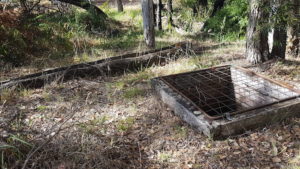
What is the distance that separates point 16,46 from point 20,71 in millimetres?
772

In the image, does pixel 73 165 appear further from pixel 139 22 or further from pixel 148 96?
pixel 139 22

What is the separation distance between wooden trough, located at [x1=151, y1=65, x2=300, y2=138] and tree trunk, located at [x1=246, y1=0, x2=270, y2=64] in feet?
2.18

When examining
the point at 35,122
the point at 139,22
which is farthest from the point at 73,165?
the point at 139,22

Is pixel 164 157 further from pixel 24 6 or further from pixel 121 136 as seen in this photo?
pixel 24 6

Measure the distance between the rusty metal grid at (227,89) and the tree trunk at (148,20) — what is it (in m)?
2.40

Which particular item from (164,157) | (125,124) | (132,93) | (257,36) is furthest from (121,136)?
(257,36)

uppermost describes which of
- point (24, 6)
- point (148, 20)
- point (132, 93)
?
point (24, 6)

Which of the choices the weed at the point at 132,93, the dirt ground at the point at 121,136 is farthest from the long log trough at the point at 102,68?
the weed at the point at 132,93

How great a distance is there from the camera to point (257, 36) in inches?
164

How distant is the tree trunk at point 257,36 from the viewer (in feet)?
13.4

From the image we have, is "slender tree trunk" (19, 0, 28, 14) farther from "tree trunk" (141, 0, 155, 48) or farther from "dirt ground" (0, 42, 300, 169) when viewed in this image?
"dirt ground" (0, 42, 300, 169)

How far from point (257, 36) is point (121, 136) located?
2.86 m

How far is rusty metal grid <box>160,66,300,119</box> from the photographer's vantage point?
3.25 m

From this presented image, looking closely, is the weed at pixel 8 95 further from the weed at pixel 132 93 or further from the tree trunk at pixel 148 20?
the tree trunk at pixel 148 20
